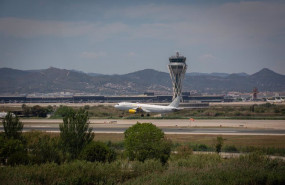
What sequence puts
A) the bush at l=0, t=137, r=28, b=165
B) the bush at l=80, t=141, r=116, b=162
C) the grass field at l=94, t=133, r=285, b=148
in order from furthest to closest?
the grass field at l=94, t=133, r=285, b=148
the bush at l=80, t=141, r=116, b=162
the bush at l=0, t=137, r=28, b=165

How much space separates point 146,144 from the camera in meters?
52.0

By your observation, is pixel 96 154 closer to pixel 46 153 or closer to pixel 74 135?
pixel 46 153

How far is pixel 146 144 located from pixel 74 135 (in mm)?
9594

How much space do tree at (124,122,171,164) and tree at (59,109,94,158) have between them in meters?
5.75

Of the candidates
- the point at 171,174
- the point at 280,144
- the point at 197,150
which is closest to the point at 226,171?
the point at 171,174

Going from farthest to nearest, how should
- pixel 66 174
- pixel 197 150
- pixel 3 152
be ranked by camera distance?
pixel 197 150 → pixel 3 152 → pixel 66 174

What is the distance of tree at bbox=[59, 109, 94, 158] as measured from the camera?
5400 cm

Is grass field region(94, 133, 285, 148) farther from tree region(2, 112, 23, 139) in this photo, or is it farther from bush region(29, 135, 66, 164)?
bush region(29, 135, 66, 164)

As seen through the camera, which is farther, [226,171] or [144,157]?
[144,157]

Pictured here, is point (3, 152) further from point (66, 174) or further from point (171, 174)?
point (171, 174)

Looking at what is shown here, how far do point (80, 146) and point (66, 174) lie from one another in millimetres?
15261

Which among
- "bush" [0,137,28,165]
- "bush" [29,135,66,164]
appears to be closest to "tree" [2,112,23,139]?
"bush" [0,137,28,165]

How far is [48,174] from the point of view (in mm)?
38906

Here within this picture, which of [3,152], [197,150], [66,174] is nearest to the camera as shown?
[66,174]
